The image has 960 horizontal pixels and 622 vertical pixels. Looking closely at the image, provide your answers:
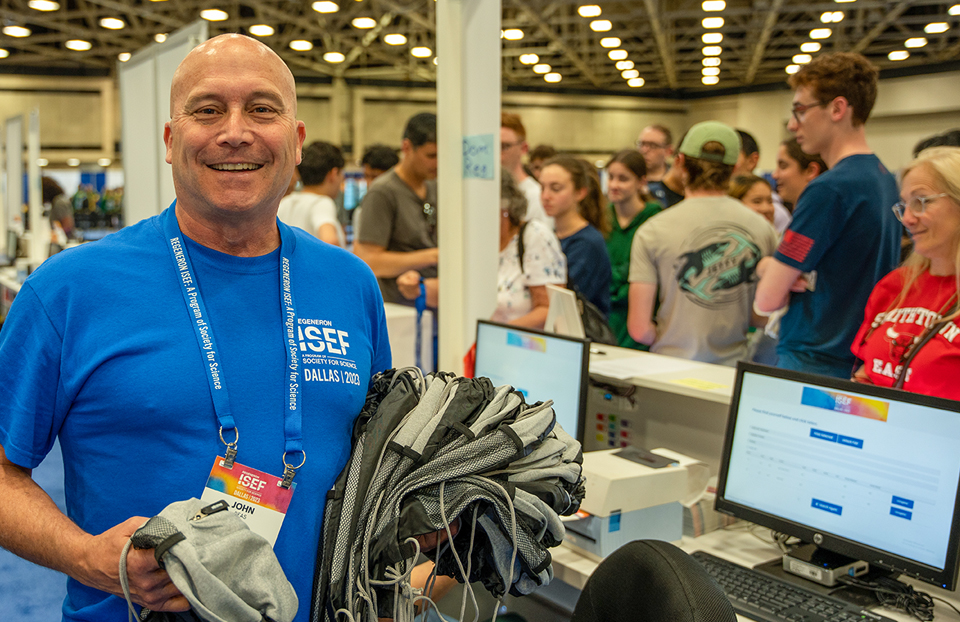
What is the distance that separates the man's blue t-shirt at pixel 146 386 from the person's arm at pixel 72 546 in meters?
0.05

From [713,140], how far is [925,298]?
120 centimetres

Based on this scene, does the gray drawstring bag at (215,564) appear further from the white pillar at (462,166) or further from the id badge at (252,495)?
the white pillar at (462,166)

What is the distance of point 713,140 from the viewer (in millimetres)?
3021

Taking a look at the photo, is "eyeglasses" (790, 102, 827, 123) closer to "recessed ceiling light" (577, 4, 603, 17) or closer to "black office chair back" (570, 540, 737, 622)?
"black office chair back" (570, 540, 737, 622)

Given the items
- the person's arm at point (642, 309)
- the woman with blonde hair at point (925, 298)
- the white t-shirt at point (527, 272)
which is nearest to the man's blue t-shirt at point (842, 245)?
the woman with blonde hair at point (925, 298)

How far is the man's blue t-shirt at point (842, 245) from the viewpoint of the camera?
102 inches

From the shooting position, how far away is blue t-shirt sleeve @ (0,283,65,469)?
43.2 inches

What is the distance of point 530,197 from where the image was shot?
Result: 447 centimetres

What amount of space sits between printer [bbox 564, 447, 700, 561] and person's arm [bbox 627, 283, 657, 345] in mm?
1101

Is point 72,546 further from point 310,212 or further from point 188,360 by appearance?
point 310,212

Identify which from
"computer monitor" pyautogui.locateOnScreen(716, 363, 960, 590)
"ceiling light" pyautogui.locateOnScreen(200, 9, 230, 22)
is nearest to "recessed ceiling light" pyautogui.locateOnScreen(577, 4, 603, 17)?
"ceiling light" pyautogui.locateOnScreen(200, 9, 230, 22)

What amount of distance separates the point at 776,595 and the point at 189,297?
4.53 ft

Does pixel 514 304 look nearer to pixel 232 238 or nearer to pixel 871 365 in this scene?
pixel 871 365

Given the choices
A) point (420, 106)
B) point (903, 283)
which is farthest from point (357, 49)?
point (903, 283)
